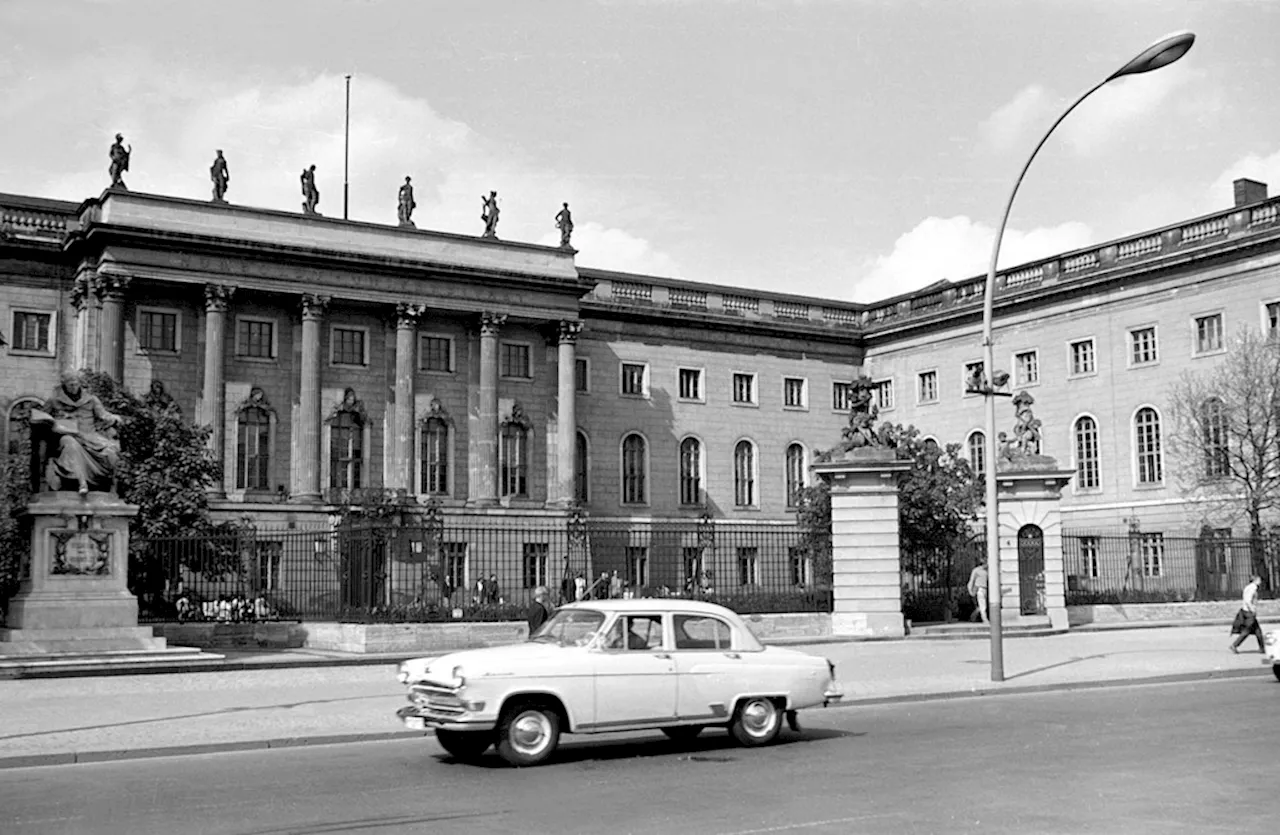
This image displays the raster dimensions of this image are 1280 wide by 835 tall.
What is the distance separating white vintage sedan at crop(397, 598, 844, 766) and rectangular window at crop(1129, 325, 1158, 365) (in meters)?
44.4

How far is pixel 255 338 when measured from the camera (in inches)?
2178

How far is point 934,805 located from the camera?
33.9 feet

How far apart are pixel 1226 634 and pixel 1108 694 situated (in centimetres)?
1606

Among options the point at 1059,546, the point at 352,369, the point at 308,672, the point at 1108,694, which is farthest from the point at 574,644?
the point at 352,369

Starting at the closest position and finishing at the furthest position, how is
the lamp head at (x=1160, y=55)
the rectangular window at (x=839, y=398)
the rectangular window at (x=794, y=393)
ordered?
the lamp head at (x=1160, y=55) < the rectangular window at (x=794, y=393) < the rectangular window at (x=839, y=398)

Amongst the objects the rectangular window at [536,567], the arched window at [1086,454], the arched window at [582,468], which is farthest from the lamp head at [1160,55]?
the arched window at [582,468]

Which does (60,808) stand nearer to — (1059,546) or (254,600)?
(254,600)

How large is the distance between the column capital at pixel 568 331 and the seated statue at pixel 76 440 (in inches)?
1425

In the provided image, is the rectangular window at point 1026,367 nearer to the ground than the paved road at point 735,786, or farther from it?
farther from it

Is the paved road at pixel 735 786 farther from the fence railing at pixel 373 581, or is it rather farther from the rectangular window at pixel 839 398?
the rectangular window at pixel 839 398

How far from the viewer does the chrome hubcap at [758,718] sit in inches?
561

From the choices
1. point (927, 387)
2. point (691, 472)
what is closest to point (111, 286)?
point (691, 472)

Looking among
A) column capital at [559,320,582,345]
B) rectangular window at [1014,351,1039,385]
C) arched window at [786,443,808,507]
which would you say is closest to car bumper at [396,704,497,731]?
column capital at [559,320,582,345]

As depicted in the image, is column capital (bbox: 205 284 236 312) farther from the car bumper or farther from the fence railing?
the car bumper
